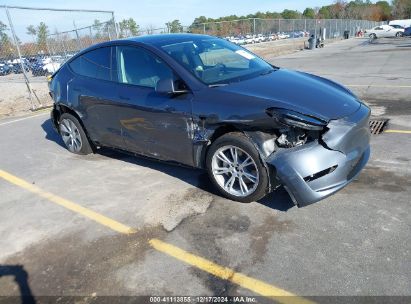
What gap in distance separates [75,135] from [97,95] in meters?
1.15

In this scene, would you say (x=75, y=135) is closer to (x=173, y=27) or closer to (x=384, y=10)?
(x=173, y=27)

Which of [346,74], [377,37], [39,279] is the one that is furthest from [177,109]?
[377,37]

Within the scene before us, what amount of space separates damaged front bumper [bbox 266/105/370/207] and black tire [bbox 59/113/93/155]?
3309 mm

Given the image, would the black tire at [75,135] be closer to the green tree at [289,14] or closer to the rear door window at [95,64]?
the rear door window at [95,64]

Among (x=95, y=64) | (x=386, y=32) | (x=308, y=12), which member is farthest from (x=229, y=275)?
(x=308, y=12)

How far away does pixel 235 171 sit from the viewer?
153 inches

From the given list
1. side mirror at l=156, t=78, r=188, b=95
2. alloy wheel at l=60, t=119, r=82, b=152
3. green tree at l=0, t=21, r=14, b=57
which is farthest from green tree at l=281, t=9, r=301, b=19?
side mirror at l=156, t=78, r=188, b=95

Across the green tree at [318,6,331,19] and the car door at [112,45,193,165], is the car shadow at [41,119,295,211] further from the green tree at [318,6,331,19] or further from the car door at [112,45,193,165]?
the green tree at [318,6,331,19]

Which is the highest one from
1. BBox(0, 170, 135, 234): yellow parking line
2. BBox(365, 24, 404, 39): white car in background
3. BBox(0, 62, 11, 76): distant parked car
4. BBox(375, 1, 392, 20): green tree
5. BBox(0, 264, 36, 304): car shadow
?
BBox(0, 264, 36, 304): car shadow

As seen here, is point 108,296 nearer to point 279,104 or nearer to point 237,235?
point 237,235

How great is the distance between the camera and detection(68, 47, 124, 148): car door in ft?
16.3

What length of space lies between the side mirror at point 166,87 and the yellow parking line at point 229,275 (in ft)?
5.03

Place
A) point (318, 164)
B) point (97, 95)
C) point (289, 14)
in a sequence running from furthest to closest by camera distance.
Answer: point (289, 14)
point (97, 95)
point (318, 164)

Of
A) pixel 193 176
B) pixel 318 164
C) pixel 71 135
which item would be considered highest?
pixel 318 164
